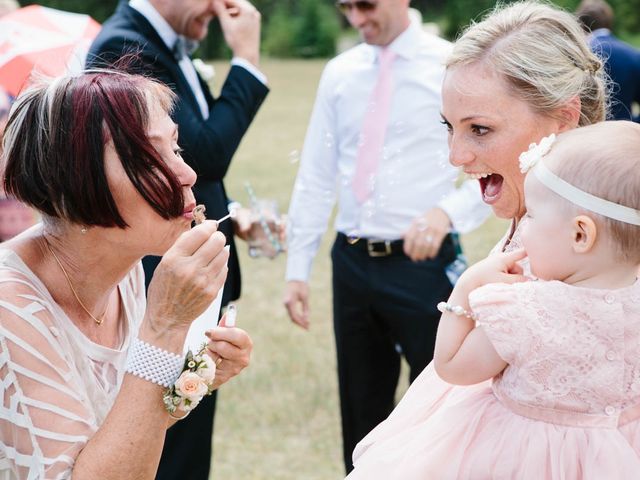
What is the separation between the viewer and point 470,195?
370 cm

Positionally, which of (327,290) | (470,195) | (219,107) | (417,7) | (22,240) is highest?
(22,240)

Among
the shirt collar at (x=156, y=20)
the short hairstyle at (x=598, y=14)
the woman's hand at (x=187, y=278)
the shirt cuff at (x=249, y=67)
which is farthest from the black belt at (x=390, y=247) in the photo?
the short hairstyle at (x=598, y=14)

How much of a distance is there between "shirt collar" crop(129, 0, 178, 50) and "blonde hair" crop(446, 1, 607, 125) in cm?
152

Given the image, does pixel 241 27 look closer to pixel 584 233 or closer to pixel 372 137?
pixel 372 137

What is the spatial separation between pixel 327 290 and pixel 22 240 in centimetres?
533

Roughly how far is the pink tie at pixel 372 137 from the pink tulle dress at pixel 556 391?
1.97 meters

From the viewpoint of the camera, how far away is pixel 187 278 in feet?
6.29

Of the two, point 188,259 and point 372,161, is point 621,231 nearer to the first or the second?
point 188,259

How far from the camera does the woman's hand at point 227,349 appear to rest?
2209 mm

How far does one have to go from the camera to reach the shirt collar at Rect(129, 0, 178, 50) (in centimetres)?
329

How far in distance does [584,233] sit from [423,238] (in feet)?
6.13

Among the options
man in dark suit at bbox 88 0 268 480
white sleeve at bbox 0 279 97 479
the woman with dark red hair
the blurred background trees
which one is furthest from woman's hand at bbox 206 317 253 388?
the blurred background trees

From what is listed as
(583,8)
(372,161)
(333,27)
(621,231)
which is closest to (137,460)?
(621,231)

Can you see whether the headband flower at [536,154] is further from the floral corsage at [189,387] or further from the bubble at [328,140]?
the bubble at [328,140]
